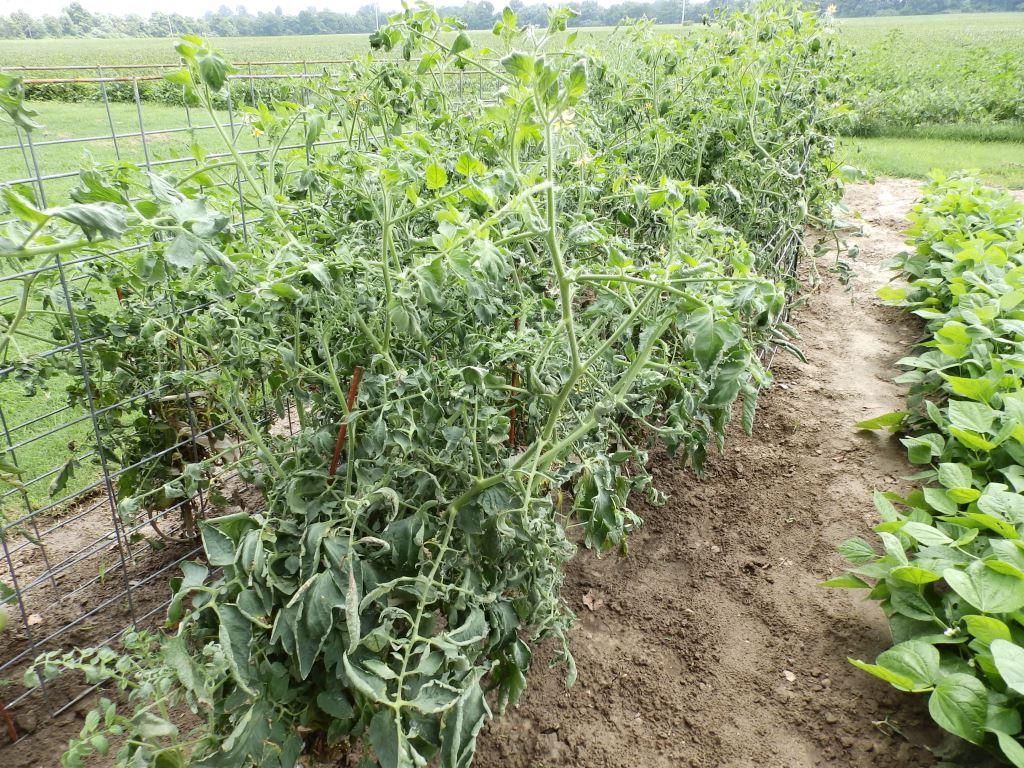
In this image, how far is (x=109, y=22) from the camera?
87.9 ft

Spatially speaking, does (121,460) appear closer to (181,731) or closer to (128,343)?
(128,343)

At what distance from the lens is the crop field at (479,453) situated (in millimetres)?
1234

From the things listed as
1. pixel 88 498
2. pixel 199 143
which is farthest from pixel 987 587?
A: pixel 88 498

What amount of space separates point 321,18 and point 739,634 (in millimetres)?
25239

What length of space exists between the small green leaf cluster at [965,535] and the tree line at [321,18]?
6.04 feet

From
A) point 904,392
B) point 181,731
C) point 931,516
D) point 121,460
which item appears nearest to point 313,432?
point 181,731

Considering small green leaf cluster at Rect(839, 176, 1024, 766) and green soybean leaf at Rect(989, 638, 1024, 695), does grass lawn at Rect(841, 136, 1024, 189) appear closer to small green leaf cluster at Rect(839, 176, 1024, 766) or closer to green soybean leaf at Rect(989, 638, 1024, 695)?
small green leaf cluster at Rect(839, 176, 1024, 766)

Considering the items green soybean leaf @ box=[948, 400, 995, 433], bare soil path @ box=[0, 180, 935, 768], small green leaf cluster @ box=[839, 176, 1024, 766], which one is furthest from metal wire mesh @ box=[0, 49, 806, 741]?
green soybean leaf @ box=[948, 400, 995, 433]

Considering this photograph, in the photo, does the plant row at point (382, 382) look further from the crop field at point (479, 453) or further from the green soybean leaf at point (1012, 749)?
the green soybean leaf at point (1012, 749)

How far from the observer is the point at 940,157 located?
31.6ft

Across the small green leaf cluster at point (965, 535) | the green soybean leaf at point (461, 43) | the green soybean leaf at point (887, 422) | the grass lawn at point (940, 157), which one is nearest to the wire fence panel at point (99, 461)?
the green soybean leaf at point (461, 43)

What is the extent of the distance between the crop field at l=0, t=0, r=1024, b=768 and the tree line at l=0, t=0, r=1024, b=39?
42cm

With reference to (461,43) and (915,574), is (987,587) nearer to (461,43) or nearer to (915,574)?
(915,574)

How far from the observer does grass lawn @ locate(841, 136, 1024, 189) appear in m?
8.58
